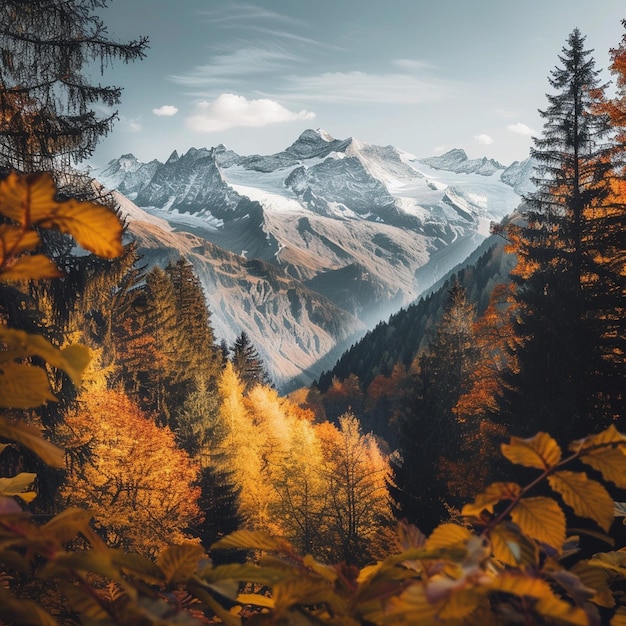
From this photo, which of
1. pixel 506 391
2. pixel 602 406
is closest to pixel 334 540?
pixel 506 391

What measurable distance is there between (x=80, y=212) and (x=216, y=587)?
0.67 meters

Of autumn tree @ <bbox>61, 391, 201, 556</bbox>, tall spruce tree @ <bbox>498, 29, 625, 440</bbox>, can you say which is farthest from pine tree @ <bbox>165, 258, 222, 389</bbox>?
tall spruce tree @ <bbox>498, 29, 625, 440</bbox>

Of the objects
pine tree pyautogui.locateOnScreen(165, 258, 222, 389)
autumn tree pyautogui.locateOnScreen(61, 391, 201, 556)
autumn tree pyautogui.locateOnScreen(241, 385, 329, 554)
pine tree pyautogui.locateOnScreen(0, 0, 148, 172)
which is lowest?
autumn tree pyautogui.locateOnScreen(241, 385, 329, 554)

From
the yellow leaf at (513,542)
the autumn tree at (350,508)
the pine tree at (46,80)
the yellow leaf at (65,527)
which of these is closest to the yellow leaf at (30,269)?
the yellow leaf at (65,527)

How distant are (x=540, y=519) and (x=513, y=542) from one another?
0.30 ft

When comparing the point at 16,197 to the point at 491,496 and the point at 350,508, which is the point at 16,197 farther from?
the point at 350,508

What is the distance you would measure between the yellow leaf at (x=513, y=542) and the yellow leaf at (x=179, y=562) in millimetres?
563

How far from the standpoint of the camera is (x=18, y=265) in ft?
2.53

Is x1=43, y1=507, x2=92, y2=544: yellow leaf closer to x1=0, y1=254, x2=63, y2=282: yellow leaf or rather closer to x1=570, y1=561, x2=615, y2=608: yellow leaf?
x1=0, y1=254, x2=63, y2=282: yellow leaf

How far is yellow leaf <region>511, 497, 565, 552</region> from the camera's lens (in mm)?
923

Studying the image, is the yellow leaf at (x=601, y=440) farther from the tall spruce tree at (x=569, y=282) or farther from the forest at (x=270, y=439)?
the tall spruce tree at (x=569, y=282)

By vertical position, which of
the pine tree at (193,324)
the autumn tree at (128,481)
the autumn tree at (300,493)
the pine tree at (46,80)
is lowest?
the autumn tree at (300,493)

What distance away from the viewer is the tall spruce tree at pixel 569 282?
400 inches

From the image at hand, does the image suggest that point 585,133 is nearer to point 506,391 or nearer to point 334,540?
point 506,391
